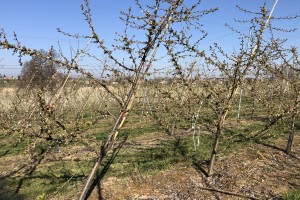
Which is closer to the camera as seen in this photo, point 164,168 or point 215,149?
point 215,149

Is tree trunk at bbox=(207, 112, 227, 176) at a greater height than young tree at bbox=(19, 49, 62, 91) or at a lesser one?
lesser

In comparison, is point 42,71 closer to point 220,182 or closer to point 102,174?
point 102,174

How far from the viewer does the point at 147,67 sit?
3.31 metres

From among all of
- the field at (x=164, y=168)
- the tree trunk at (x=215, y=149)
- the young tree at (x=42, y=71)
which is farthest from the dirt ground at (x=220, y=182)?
the young tree at (x=42, y=71)

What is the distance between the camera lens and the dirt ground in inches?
220

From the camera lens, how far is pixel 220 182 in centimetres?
600

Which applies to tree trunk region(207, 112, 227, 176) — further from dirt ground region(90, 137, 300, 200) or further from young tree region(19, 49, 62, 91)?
young tree region(19, 49, 62, 91)

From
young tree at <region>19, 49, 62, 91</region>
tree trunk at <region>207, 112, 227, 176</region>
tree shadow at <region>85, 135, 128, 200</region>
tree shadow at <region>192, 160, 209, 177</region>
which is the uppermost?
young tree at <region>19, 49, 62, 91</region>

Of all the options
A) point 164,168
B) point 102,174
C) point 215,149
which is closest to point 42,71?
point 102,174

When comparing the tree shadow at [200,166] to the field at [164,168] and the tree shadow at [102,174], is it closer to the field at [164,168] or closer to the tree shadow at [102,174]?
the field at [164,168]

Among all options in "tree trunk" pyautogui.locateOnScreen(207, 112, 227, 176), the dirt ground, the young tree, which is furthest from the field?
the young tree

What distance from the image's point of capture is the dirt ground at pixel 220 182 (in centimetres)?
559

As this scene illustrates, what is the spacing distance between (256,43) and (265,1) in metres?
0.92

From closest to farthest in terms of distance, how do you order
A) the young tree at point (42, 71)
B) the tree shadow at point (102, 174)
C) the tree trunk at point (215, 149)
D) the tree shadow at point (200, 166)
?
1. the young tree at point (42, 71)
2. the tree trunk at point (215, 149)
3. the tree shadow at point (102, 174)
4. the tree shadow at point (200, 166)
